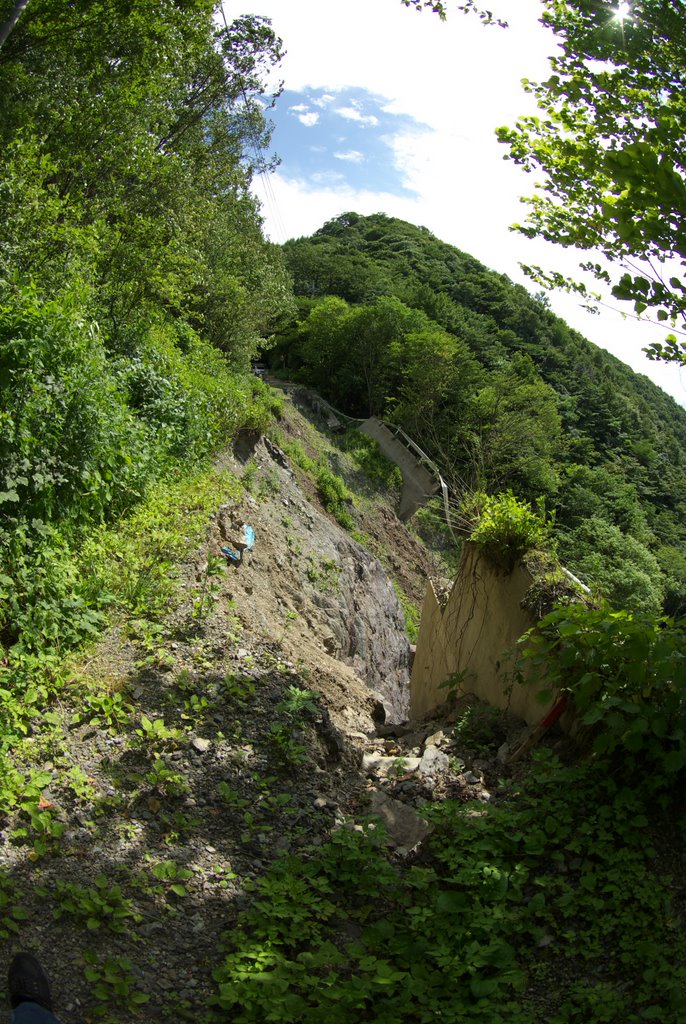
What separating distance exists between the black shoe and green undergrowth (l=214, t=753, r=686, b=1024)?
Answer: 0.68 meters

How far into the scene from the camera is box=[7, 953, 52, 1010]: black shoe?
2.72 meters

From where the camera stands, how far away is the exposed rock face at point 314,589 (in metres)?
8.66

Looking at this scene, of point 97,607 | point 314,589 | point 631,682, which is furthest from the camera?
point 314,589

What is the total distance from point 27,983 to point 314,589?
964 cm

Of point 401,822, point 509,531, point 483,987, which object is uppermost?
point 509,531

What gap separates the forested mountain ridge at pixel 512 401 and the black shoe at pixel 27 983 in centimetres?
499

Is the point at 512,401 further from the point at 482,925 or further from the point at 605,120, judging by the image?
the point at 482,925

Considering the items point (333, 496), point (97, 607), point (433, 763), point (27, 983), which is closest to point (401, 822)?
point (433, 763)

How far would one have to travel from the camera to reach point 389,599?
17844mm

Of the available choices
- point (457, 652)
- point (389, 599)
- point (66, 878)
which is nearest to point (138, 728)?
point (66, 878)

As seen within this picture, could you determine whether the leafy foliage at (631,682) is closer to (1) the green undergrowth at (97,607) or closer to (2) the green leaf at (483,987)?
(2) the green leaf at (483,987)

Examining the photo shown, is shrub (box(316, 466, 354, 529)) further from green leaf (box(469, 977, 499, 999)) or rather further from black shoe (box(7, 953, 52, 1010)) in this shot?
black shoe (box(7, 953, 52, 1010))

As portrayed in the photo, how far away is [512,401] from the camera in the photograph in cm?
3419

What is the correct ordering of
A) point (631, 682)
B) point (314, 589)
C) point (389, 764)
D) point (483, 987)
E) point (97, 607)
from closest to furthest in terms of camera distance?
point (483, 987) → point (631, 682) → point (389, 764) → point (97, 607) → point (314, 589)
